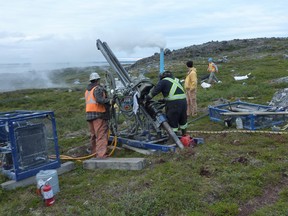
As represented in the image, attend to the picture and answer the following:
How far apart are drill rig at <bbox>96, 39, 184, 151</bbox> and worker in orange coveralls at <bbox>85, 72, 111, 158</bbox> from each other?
68cm

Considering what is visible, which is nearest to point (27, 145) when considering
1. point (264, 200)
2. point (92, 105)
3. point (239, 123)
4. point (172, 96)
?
point (92, 105)

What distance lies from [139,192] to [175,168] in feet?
3.89

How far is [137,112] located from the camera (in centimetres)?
866

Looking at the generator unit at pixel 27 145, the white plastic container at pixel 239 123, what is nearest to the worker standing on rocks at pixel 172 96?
the white plastic container at pixel 239 123

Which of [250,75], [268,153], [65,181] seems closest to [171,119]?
[268,153]

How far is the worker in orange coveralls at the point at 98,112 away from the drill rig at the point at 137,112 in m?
0.68

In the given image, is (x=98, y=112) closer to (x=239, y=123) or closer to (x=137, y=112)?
(x=137, y=112)

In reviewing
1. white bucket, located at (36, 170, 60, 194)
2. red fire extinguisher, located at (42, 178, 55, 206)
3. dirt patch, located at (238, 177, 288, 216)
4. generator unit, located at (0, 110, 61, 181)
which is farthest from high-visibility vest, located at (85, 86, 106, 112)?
dirt patch, located at (238, 177, 288, 216)

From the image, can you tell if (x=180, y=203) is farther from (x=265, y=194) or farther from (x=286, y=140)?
(x=286, y=140)

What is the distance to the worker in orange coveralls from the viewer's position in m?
8.13

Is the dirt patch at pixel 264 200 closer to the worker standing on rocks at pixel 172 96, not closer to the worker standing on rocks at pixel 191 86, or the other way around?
the worker standing on rocks at pixel 172 96

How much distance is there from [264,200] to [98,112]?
4246 mm

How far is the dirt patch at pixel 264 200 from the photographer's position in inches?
204

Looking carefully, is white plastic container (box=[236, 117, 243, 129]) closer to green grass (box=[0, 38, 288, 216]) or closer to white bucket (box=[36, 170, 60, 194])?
green grass (box=[0, 38, 288, 216])
